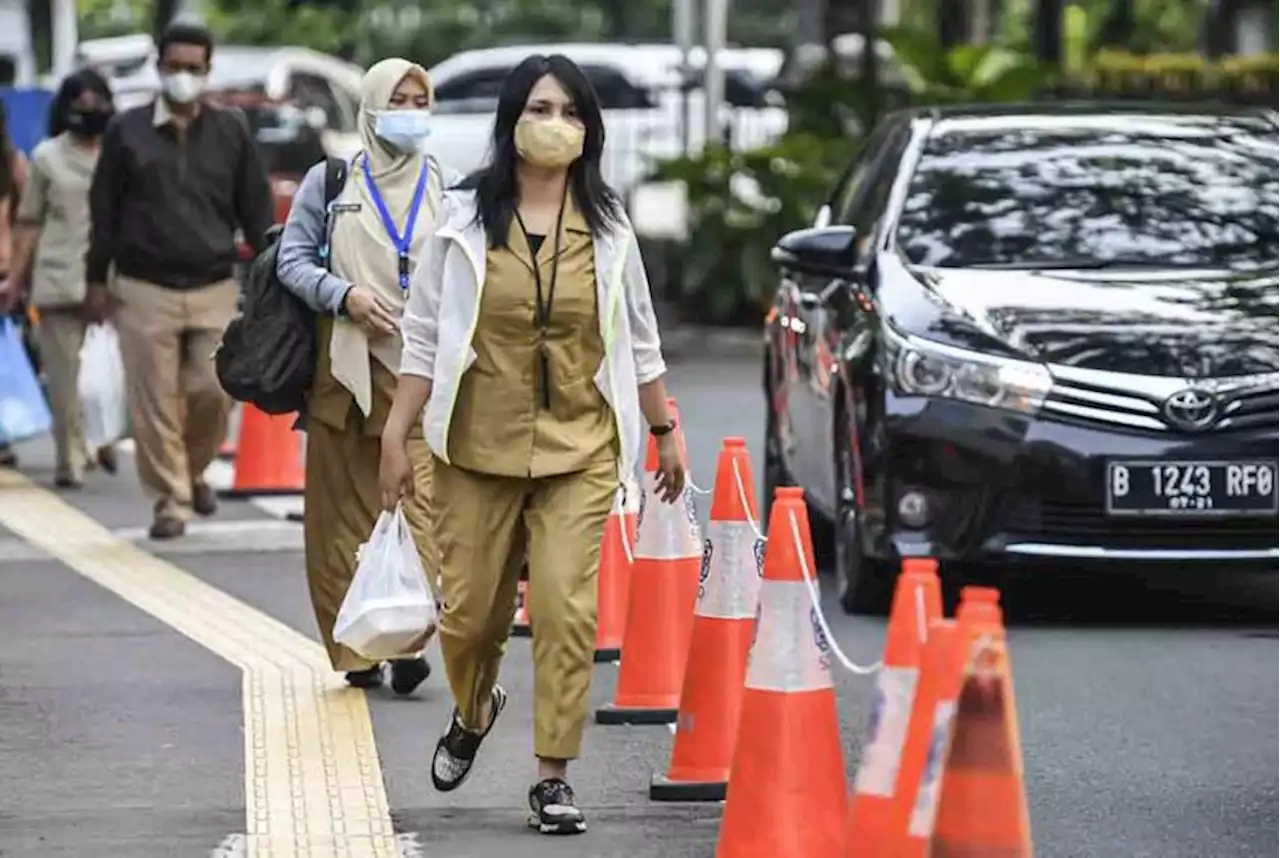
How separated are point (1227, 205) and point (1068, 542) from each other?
170 centimetres

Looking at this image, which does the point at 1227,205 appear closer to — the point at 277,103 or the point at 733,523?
the point at 733,523

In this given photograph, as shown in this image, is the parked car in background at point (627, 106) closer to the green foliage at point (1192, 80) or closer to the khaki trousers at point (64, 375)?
the green foliage at point (1192, 80)

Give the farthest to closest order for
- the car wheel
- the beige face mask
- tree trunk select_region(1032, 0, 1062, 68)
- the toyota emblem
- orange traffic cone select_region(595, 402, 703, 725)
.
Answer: tree trunk select_region(1032, 0, 1062, 68) → the car wheel → the toyota emblem → orange traffic cone select_region(595, 402, 703, 725) → the beige face mask

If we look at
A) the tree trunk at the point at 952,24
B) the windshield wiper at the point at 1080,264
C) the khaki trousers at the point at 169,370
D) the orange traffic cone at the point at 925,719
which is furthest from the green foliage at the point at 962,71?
the orange traffic cone at the point at 925,719

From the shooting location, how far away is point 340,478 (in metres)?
9.44

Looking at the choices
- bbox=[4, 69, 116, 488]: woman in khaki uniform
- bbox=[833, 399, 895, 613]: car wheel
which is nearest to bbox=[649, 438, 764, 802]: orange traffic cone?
bbox=[833, 399, 895, 613]: car wheel

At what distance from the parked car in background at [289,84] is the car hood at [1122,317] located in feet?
58.4

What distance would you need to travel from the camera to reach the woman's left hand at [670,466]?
25.2 ft

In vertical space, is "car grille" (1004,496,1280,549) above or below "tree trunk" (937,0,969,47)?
above

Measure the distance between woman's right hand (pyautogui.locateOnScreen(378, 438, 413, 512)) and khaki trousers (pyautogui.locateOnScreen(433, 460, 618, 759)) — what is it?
0.26 feet

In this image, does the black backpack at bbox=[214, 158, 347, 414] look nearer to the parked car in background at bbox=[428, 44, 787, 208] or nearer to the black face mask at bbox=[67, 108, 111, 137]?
the black face mask at bbox=[67, 108, 111, 137]

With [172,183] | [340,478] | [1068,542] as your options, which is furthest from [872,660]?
[172,183]

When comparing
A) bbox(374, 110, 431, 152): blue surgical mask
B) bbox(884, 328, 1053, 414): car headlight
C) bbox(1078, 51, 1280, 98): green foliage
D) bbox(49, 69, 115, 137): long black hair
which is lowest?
bbox(1078, 51, 1280, 98): green foliage

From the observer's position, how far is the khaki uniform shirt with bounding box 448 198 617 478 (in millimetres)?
7449
